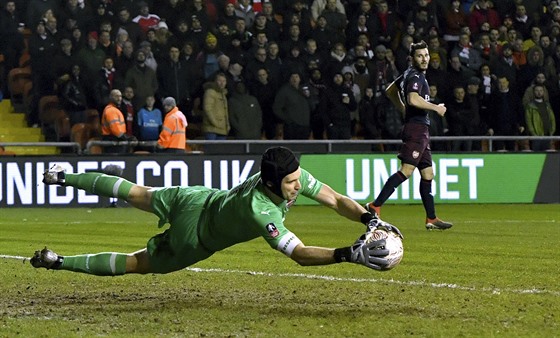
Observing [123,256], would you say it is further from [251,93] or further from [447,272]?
[251,93]

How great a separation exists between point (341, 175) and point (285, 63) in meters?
2.52

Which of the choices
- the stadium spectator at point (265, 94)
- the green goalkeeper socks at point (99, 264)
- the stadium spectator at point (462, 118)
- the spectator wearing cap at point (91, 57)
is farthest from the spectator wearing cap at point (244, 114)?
the green goalkeeper socks at point (99, 264)

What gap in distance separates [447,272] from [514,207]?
1161 centimetres

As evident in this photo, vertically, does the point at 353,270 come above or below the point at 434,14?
below

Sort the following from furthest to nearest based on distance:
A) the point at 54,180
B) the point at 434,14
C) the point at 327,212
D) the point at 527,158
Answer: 1. the point at 434,14
2. the point at 527,158
3. the point at 327,212
4. the point at 54,180

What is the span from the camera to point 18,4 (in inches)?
878

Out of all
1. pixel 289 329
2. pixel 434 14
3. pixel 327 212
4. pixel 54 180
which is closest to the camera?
pixel 289 329

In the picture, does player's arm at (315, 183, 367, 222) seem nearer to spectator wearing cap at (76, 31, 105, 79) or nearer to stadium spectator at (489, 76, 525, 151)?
spectator wearing cap at (76, 31, 105, 79)

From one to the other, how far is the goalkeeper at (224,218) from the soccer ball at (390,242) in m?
0.04

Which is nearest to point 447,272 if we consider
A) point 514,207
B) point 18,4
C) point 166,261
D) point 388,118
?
point 166,261

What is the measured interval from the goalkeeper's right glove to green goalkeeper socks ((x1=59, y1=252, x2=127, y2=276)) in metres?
1.98

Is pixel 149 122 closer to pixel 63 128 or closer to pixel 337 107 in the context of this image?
pixel 63 128

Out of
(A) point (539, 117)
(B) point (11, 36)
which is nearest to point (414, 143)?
(A) point (539, 117)

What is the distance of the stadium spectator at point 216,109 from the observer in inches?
840
